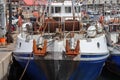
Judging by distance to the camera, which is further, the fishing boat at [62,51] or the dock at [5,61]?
the dock at [5,61]

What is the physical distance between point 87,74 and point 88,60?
828 mm

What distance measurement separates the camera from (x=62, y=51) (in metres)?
14.1

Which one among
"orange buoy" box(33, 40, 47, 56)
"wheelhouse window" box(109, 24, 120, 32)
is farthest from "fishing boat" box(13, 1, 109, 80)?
"wheelhouse window" box(109, 24, 120, 32)

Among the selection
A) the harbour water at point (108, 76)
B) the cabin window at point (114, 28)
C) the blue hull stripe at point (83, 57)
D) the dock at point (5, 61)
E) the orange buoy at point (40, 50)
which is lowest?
the harbour water at point (108, 76)

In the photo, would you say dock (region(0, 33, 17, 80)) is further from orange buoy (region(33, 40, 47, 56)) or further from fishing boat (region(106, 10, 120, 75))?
fishing boat (region(106, 10, 120, 75))

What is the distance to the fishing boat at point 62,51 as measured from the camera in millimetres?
14047

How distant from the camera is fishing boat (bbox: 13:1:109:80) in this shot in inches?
553

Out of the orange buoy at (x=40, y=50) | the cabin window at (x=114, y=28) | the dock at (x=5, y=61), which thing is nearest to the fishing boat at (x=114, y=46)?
the cabin window at (x=114, y=28)

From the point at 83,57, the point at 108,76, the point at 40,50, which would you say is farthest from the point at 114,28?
the point at 40,50

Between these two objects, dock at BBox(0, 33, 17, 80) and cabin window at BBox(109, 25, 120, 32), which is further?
cabin window at BBox(109, 25, 120, 32)

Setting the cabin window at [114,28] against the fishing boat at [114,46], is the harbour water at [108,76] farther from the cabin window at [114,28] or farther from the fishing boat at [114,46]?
the cabin window at [114,28]

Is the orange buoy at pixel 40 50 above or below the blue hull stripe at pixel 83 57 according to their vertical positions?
above

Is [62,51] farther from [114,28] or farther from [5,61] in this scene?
[114,28]

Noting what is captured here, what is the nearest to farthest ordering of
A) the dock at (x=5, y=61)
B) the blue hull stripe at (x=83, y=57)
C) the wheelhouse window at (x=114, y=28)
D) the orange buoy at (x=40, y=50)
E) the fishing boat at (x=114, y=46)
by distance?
the orange buoy at (x=40, y=50) < the blue hull stripe at (x=83, y=57) < the dock at (x=5, y=61) < the fishing boat at (x=114, y=46) < the wheelhouse window at (x=114, y=28)
